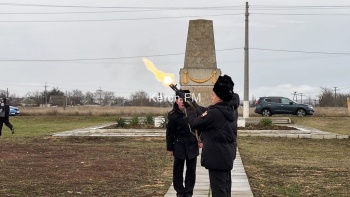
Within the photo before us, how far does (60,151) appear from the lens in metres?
15.0

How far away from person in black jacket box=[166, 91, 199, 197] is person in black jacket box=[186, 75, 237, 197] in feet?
5.75

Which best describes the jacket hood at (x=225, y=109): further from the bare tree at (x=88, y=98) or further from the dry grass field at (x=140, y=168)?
the bare tree at (x=88, y=98)

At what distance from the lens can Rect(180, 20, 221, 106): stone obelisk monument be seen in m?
23.1

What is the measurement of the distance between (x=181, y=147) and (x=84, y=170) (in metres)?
3.79

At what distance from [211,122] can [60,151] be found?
10.00m

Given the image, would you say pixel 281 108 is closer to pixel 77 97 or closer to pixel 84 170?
pixel 84 170

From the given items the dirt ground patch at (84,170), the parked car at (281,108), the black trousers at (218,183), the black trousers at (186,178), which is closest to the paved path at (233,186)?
the black trousers at (186,178)

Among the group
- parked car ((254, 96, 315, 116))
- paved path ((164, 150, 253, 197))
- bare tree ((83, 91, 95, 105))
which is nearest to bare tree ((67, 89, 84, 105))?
bare tree ((83, 91, 95, 105))

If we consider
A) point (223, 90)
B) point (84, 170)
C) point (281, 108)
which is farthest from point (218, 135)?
point (281, 108)

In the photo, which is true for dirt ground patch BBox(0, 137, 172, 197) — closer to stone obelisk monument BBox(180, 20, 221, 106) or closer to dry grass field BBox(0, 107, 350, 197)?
dry grass field BBox(0, 107, 350, 197)

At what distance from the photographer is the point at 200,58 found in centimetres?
2309

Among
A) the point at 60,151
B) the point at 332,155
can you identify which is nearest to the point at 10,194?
the point at 60,151

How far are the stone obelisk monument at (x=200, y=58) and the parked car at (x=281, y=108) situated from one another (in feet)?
45.4

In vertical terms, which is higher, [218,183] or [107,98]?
[107,98]
